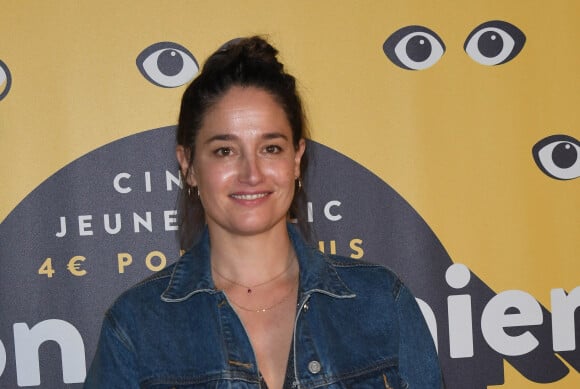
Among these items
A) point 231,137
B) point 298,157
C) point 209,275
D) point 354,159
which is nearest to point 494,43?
point 354,159

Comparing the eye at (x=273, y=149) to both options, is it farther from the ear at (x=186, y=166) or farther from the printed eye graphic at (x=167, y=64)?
the printed eye graphic at (x=167, y=64)

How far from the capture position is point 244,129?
1540 millimetres

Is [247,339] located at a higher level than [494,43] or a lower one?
lower

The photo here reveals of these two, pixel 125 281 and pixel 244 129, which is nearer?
pixel 244 129

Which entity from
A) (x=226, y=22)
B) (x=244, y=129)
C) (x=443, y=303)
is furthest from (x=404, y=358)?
(x=226, y=22)

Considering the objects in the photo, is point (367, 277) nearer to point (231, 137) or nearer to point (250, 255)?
point (250, 255)

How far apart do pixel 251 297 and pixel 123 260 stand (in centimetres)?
70

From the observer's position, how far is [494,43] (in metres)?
2.23

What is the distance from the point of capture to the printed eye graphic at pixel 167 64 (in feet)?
7.13

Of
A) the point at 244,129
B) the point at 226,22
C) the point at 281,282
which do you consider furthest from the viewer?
the point at 226,22

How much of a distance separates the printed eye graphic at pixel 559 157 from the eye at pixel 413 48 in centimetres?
41

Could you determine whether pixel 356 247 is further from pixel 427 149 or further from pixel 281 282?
pixel 281 282

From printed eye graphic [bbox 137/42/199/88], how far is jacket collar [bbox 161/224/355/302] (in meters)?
0.67

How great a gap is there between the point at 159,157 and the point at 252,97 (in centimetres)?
67
